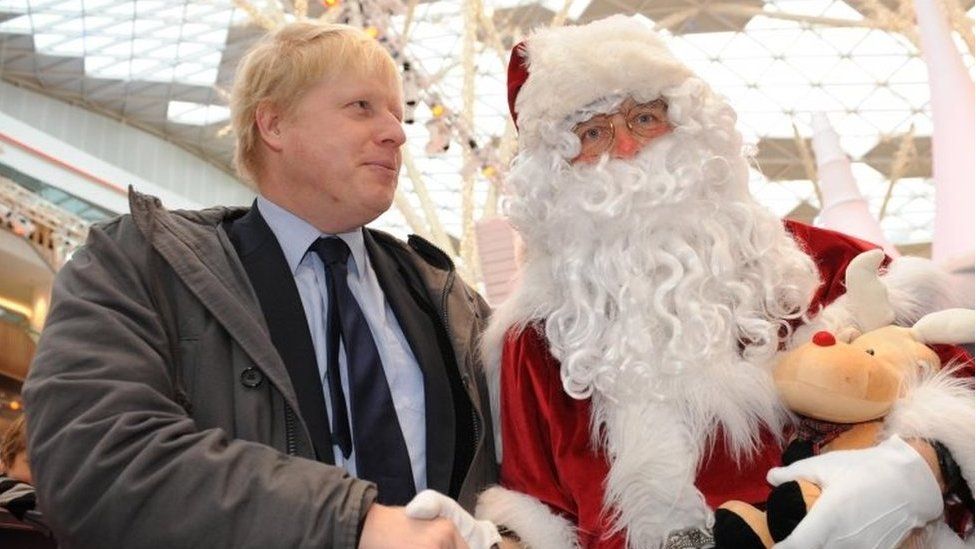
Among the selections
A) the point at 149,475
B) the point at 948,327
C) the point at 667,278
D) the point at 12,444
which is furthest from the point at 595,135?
the point at 12,444

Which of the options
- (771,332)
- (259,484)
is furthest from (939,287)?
(259,484)

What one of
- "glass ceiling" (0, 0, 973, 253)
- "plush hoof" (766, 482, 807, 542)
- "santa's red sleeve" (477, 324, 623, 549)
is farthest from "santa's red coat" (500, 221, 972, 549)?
"glass ceiling" (0, 0, 973, 253)

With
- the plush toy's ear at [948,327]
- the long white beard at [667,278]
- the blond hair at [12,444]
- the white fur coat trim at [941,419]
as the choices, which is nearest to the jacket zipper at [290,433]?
the long white beard at [667,278]

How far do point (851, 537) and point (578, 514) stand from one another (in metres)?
0.65

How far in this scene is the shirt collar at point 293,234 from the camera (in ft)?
9.07

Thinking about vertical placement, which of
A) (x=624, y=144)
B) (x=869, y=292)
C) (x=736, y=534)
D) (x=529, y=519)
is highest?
(x=624, y=144)

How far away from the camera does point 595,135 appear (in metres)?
2.82

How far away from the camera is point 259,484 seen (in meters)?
1.98

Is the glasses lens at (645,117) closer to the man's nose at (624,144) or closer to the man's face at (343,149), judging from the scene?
the man's nose at (624,144)

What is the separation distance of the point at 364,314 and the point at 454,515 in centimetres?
76

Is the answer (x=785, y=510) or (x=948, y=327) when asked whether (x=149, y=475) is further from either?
(x=948, y=327)

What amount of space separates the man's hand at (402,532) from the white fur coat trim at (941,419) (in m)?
0.96

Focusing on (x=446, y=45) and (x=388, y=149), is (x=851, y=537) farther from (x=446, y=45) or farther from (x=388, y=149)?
(x=446, y=45)

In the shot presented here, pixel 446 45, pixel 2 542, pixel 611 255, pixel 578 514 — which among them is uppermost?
pixel 611 255
